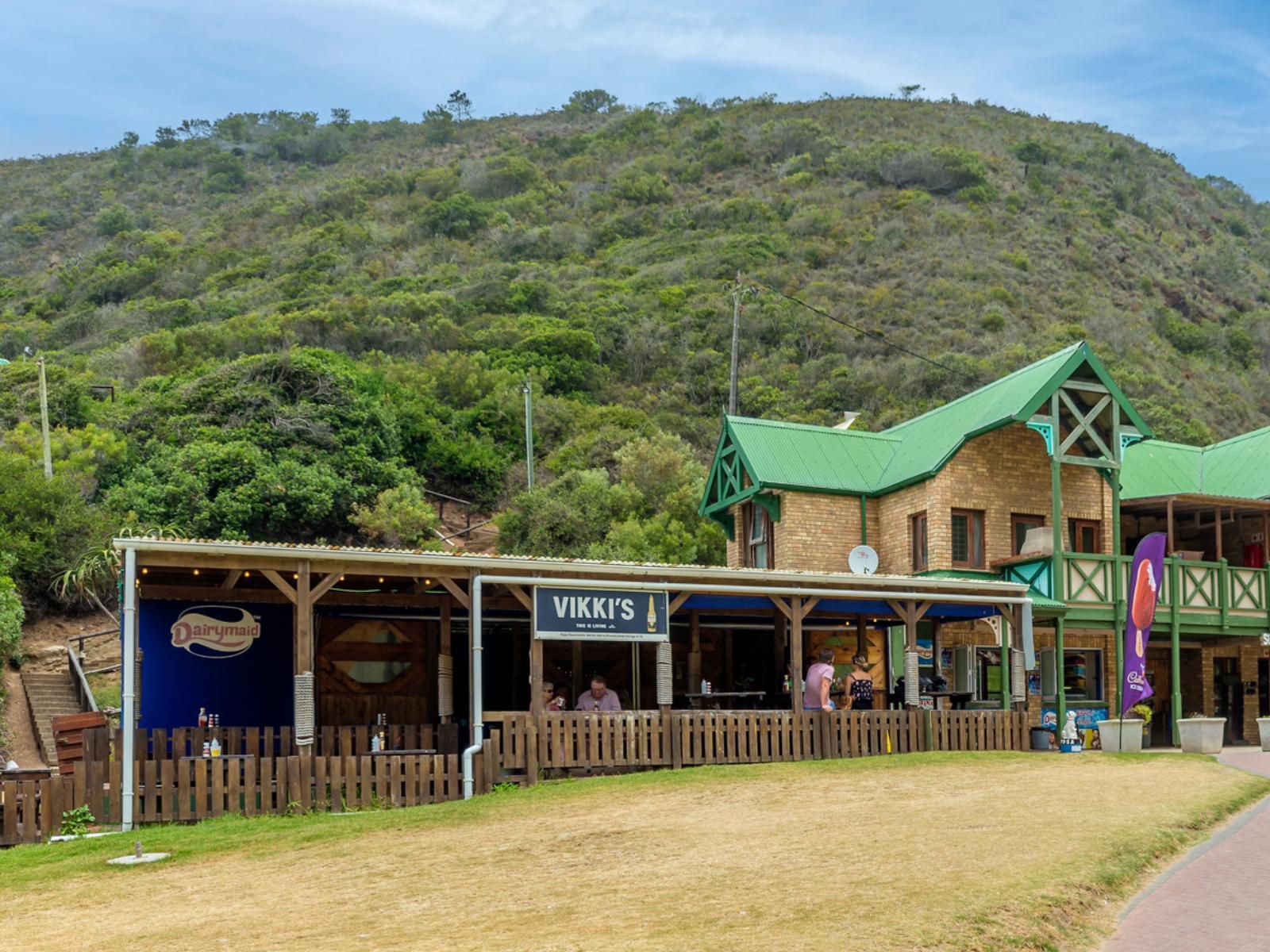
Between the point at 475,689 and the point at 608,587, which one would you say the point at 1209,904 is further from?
the point at 608,587

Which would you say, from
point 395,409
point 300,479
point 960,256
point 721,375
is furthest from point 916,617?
point 960,256

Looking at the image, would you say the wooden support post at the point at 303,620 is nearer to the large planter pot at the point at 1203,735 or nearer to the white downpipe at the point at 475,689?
the white downpipe at the point at 475,689

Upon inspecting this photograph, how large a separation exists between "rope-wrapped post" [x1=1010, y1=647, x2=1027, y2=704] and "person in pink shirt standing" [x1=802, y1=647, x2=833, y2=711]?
3799 millimetres

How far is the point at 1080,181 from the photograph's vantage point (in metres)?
100

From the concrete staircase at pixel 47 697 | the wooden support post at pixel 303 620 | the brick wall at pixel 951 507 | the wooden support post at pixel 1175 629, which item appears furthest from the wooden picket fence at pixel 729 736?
the concrete staircase at pixel 47 697

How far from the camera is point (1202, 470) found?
33344mm

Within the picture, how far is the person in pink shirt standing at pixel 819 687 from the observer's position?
72.3 ft

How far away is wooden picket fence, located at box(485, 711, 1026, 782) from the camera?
19.6 metres

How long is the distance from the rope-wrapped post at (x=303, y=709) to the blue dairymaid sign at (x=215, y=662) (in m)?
3.29

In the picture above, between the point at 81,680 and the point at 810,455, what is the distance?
16602 millimetres

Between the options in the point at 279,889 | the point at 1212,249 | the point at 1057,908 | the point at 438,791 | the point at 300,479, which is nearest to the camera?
the point at 1057,908

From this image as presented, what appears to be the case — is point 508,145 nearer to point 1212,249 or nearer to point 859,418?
point 1212,249

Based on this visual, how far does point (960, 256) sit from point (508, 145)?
1968 inches

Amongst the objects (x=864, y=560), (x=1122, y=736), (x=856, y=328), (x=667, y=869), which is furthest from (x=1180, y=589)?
(x=856, y=328)
